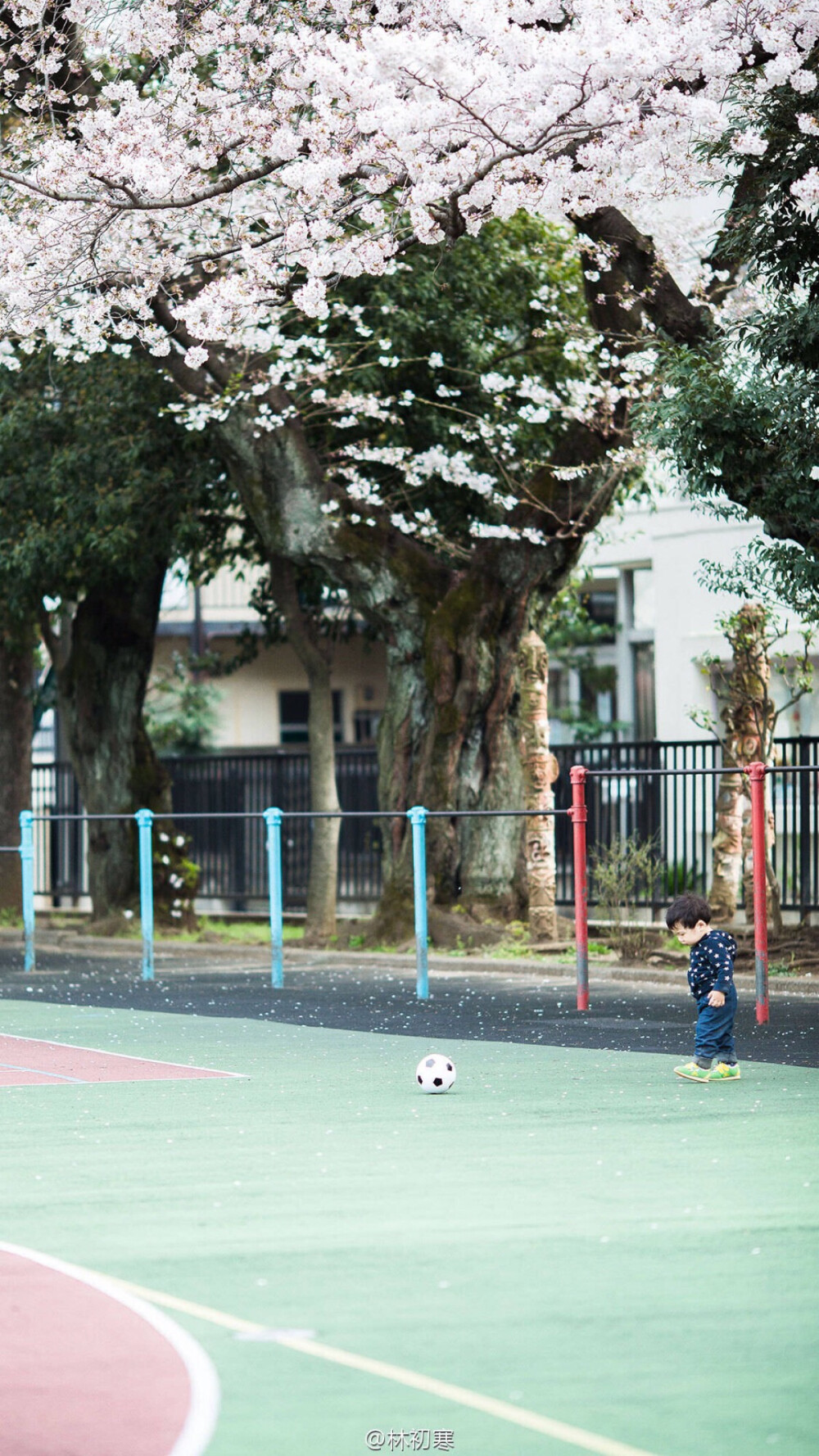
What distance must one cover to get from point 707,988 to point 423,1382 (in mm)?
5790

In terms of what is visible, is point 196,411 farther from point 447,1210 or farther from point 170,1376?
point 170,1376

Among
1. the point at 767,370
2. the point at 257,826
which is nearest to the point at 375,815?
the point at 767,370

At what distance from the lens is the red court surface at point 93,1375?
4.47 metres

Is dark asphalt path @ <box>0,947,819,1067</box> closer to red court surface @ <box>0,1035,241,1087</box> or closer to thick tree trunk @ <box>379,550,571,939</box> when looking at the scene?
thick tree trunk @ <box>379,550,571,939</box>

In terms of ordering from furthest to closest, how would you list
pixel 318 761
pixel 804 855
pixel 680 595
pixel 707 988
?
1. pixel 680 595
2. pixel 318 761
3. pixel 804 855
4. pixel 707 988

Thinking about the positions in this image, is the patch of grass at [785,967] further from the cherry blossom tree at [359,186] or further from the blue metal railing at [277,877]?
the cherry blossom tree at [359,186]

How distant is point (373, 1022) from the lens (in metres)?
13.9

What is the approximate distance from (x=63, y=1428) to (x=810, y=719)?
23.3 meters

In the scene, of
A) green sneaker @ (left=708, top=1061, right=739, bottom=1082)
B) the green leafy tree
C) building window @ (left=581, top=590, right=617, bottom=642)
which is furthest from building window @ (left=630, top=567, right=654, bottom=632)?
green sneaker @ (left=708, top=1061, right=739, bottom=1082)

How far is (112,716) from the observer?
24875 mm

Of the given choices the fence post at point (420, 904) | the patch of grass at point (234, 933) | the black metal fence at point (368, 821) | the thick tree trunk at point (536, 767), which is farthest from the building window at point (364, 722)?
the fence post at point (420, 904)

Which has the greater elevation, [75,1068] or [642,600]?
[642,600]

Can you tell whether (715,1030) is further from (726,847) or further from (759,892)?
(726,847)

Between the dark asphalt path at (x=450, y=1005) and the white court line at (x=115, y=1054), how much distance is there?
1.73 m
